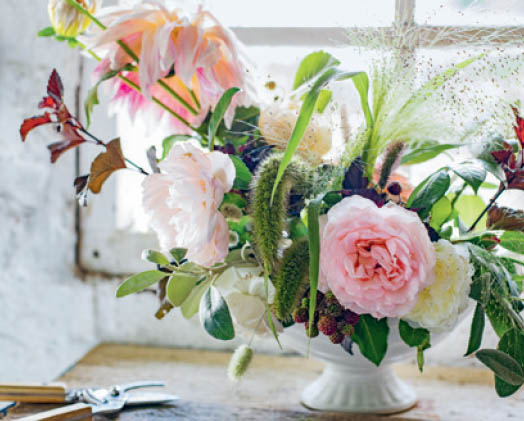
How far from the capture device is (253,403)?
82 cm

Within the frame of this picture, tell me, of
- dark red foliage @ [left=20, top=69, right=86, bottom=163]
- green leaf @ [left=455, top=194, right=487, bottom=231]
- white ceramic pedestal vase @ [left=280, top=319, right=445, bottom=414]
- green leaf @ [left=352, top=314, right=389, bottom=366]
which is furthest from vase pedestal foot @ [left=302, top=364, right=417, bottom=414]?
dark red foliage @ [left=20, top=69, right=86, bottom=163]

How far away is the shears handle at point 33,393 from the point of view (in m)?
0.78

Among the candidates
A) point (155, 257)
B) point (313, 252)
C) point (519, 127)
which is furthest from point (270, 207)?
point (519, 127)

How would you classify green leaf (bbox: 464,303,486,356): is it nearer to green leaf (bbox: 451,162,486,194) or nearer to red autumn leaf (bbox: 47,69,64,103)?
green leaf (bbox: 451,162,486,194)

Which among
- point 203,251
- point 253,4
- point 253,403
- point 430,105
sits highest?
point 253,4

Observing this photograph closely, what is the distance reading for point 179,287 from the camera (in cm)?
69

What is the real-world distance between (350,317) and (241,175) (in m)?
0.19

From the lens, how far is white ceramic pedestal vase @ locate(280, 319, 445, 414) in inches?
27.7

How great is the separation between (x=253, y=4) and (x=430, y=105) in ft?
1.90

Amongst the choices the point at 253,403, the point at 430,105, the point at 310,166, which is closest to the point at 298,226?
the point at 310,166

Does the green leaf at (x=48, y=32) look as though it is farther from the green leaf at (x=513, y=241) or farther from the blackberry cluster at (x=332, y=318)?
the green leaf at (x=513, y=241)

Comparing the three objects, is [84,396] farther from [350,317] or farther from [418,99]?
[418,99]

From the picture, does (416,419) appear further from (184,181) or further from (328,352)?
Result: (184,181)

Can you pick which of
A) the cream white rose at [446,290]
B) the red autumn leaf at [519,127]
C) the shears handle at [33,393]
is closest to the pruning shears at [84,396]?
the shears handle at [33,393]
